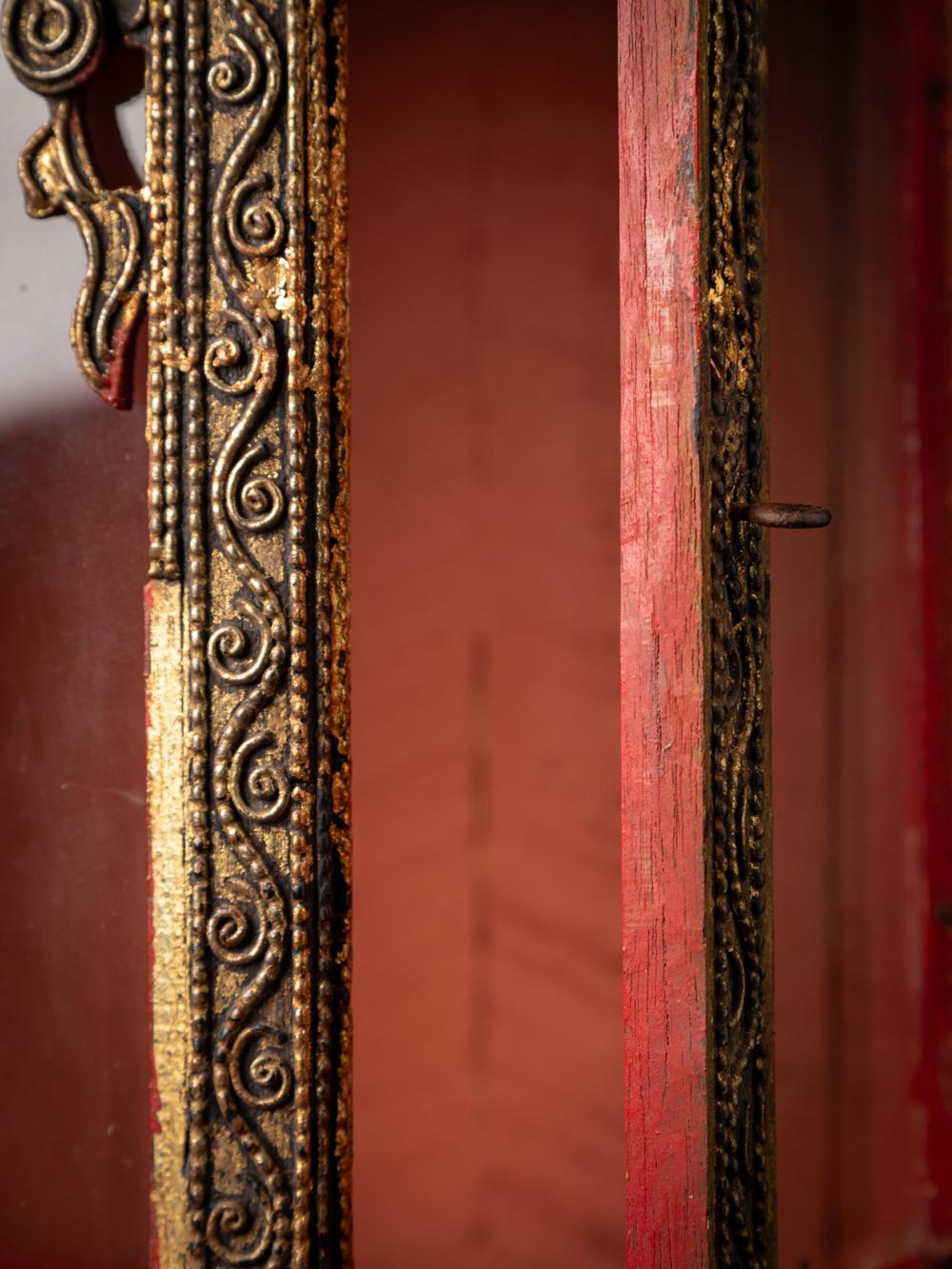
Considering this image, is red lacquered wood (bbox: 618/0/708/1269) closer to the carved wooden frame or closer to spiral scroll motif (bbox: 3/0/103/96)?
the carved wooden frame

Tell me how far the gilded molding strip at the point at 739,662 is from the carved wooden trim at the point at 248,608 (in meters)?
0.31

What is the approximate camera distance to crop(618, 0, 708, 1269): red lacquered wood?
0.68 m

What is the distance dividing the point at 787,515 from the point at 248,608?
430mm

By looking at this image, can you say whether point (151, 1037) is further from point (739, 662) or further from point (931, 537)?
point (931, 537)

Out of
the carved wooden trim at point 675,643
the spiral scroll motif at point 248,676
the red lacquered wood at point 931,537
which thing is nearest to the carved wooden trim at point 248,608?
the spiral scroll motif at point 248,676

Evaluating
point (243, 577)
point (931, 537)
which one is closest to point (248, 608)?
point (243, 577)

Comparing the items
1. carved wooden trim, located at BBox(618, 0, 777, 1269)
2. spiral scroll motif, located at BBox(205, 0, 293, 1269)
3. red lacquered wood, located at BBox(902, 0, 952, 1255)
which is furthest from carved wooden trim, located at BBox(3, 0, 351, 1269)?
red lacquered wood, located at BBox(902, 0, 952, 1255)

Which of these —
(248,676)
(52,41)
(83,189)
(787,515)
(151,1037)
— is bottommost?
(151,1037)

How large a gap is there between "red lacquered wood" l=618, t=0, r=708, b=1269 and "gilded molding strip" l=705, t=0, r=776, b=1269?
24 mm

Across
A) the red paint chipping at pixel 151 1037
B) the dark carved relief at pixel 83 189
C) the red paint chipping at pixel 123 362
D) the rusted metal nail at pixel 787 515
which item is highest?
the dark carved relief at pixel 83 189

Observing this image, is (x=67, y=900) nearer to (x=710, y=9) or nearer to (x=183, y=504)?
(x=183, y=504)

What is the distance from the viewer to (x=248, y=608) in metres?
0.81

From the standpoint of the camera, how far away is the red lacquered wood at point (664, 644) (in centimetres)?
68

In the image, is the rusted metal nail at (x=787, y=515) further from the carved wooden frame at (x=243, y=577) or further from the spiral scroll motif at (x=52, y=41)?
the spiral scroll motif at (x=52, y=41)
